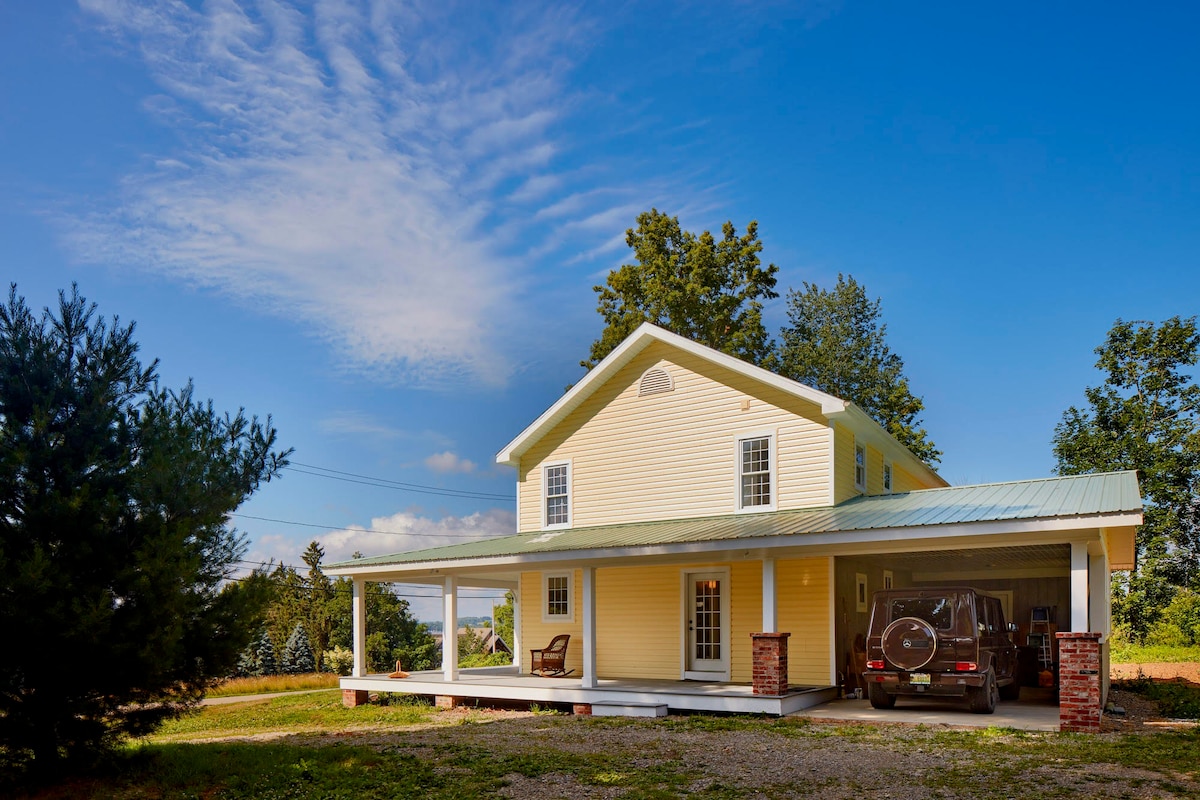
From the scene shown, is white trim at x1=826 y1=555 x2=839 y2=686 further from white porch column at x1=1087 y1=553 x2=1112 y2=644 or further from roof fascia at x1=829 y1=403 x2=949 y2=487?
white porch column at x1=1087 y1=553 x2=1112 y2=644

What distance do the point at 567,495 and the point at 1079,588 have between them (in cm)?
1133

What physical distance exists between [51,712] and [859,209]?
2427 centimetres

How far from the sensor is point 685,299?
35125 millimetres

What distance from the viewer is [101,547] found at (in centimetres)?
938

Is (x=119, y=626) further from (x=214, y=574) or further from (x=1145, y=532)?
(x=1145, y=532)

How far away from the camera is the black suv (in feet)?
43.5

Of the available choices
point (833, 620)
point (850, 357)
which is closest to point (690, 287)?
point (850, 357)

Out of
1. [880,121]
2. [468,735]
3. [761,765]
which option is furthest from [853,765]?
[880,121]

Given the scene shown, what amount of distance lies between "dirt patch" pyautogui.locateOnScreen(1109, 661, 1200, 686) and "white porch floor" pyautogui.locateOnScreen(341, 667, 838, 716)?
1237 cm

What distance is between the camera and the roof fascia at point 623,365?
17562mm

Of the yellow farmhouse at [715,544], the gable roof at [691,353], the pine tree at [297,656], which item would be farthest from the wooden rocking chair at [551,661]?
the pine tree at [297,656]

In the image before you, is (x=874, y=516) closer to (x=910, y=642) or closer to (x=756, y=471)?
(x=910, y=642)

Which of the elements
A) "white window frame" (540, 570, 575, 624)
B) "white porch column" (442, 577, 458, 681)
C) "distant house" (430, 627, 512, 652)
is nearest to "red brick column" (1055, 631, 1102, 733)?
"white window frame" (540, 570, 575, 624)

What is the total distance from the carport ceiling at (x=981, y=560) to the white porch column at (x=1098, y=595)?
3.23 ft
